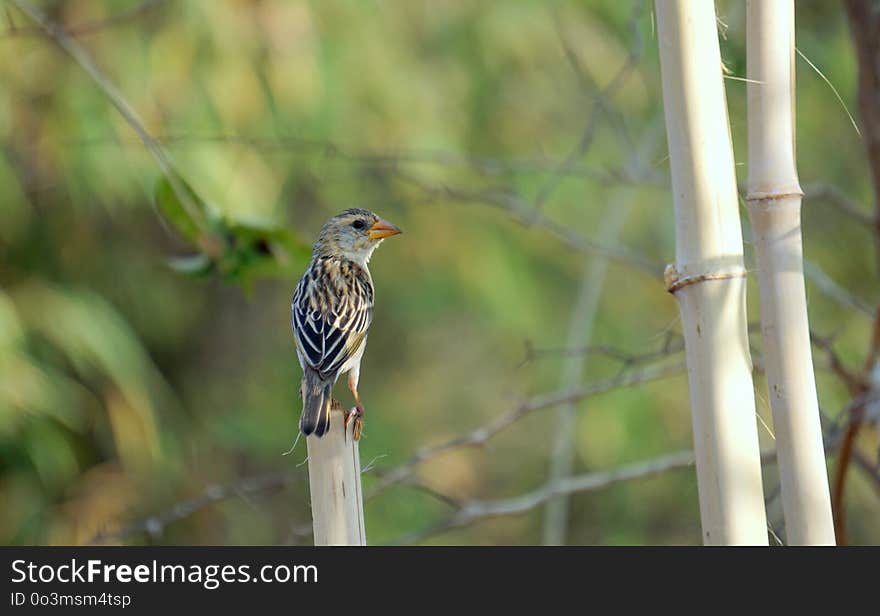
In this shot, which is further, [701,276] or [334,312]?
[334,312]

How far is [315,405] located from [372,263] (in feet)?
17.8

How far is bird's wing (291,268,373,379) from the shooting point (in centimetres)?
240

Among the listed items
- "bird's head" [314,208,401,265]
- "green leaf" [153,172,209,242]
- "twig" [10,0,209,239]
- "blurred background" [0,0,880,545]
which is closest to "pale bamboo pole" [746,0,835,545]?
"twig" [10,0,209,239]

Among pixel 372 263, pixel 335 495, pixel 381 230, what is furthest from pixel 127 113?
pixel 372 263

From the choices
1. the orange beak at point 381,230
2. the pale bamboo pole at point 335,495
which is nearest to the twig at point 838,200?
the orange beak at point 381,230

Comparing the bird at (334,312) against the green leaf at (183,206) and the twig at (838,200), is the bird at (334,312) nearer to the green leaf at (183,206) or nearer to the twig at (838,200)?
the green leaf at (183,206)

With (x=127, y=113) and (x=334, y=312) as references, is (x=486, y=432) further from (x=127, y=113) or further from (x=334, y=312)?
(x=127, y=113)

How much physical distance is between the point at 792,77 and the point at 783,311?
317 mm

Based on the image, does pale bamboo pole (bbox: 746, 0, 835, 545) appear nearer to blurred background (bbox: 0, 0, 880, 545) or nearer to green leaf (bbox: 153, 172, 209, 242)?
green leaf (bbox: 153, 172, 209, 242)

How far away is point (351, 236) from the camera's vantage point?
322 centimetres

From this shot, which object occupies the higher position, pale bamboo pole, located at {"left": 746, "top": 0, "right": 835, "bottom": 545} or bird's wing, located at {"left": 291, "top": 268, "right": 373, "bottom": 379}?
bird's wing, located at {"left": 291, "top": 268, "right": 373, "bottom": 379}

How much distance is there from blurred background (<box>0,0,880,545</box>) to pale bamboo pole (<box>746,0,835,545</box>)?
2.71 meters

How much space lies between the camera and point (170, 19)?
5.59 metres

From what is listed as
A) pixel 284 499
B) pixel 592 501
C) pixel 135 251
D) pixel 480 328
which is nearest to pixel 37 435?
pixel 135 251
